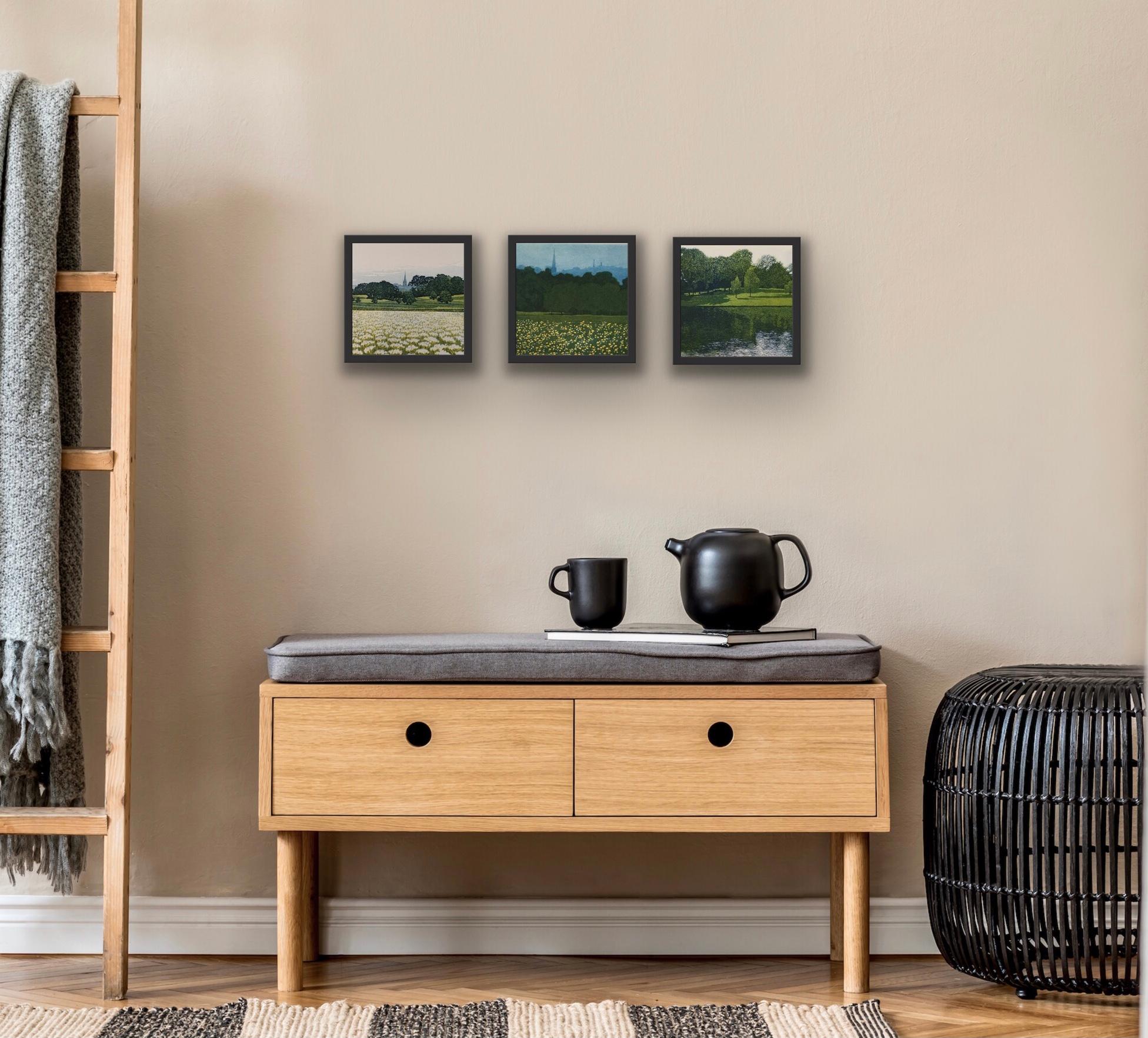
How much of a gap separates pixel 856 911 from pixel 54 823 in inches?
49.3

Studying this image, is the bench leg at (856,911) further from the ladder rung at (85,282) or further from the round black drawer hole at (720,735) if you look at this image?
the ladder rung at (85,282)

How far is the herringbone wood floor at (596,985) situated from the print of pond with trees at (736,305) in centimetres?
107

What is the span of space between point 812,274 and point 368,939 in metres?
1.44

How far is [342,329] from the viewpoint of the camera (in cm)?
206

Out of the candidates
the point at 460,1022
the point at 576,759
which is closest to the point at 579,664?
the point at 576,759

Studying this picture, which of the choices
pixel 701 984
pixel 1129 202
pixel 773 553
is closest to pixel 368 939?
pixel 701 984

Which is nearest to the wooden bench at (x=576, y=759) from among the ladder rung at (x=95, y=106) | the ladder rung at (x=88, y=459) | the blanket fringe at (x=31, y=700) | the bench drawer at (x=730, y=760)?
the bench drawer at (x=730, y=760)

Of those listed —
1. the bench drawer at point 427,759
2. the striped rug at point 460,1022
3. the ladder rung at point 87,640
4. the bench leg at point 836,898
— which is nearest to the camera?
the striped rug at point 460,1022

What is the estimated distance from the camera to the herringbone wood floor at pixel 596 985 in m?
1.70

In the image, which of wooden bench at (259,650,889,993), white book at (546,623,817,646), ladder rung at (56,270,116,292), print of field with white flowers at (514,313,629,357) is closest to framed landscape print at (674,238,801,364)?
print of field with white flowers at (514,313,629,357)

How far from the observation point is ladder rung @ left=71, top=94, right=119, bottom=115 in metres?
1.82

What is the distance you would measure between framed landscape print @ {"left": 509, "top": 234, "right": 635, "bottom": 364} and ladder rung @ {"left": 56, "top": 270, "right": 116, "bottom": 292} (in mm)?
668

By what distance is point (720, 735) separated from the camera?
1.71 meters

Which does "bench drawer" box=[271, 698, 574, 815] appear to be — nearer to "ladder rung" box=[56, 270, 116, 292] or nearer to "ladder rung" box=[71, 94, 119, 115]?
"ladder rung" box=[56, 270, 116, 292]
